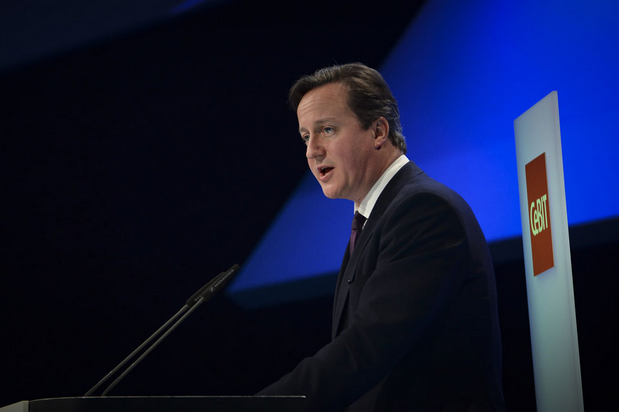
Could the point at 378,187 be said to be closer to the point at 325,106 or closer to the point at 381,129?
the point at 381,129

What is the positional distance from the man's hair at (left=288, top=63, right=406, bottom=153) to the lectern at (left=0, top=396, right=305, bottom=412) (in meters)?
1.21

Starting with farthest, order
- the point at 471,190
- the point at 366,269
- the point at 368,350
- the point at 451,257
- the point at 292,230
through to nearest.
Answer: the point at 292,230
the point at 471,190
the point at 366,269
the point at 451,257
the point at 368,350

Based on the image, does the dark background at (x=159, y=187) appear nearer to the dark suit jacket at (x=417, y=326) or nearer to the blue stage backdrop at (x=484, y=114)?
the blue stage backdrop at (x=484, y=114)

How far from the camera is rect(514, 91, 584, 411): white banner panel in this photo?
7.35ft

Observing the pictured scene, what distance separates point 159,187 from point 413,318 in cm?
217

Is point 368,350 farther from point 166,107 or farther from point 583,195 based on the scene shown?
point 166,107

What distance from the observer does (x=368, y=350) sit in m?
1.46

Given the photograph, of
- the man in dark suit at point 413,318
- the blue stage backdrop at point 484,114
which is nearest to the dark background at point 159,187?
the blue stage backdrop at point 484,114

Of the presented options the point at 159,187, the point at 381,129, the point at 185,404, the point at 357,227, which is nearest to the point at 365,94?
the point at 381,129

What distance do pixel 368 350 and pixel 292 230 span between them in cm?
192

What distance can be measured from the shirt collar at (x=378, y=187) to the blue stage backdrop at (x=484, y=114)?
119 cm

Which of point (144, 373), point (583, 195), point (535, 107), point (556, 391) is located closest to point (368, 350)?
point (556, 391)

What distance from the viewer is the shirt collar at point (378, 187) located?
2.01 m

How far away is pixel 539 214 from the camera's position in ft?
8.07
